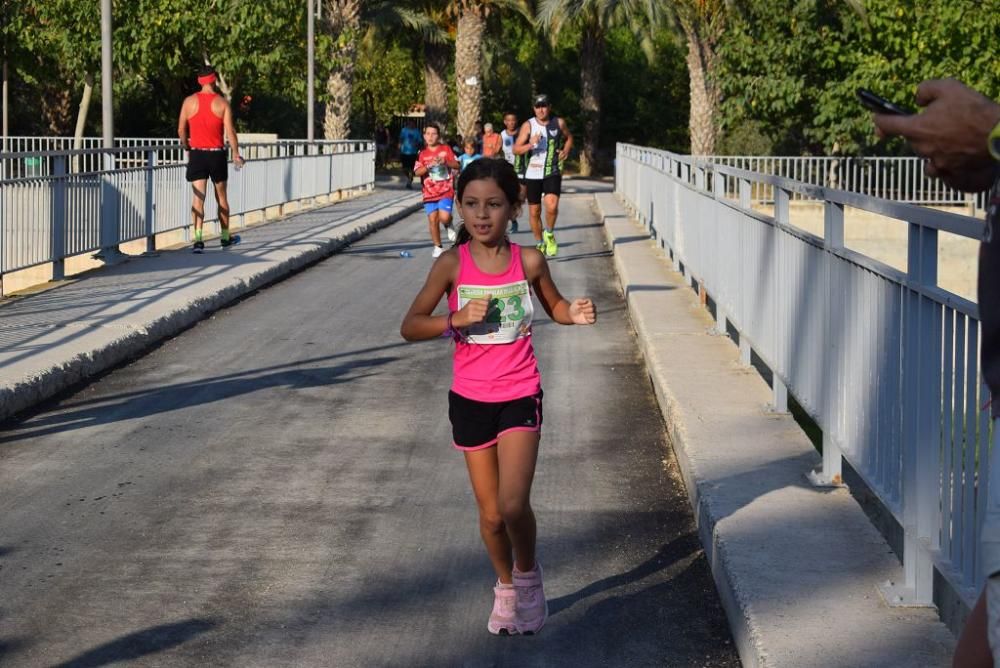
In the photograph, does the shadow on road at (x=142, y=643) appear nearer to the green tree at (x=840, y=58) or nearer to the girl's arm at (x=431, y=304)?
the girl's arm at (x=431, y=304)

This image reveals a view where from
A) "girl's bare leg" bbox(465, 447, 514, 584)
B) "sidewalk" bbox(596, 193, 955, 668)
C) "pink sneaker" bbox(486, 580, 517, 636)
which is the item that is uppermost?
"girl's bare leg" bbox(465, 447, 514, 584)

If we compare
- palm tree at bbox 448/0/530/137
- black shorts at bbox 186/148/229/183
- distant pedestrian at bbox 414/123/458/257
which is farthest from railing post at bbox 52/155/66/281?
palm tree at bbox 448/0/530/137

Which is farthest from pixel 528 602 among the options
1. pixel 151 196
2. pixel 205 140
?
pixel 151 196

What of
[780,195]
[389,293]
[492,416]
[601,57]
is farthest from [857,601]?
[601,57]

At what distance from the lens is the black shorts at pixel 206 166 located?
1839 centimetres

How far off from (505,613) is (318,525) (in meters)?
1.66

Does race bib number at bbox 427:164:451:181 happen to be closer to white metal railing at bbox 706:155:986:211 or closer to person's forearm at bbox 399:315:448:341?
white metal railing at bbox 706:155:986:211

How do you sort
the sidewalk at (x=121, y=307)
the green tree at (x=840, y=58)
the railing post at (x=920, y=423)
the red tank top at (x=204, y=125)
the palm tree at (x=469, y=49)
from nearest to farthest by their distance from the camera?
the railing post at (x=920, y=423), the sidewalk at (x=121, y=307), the red tank top at (x=204, y=125), the green tree at (x=840, y=58), the palm tree at (x=469, y=49)

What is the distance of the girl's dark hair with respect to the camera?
5.26 m

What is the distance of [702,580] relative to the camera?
20.0ft

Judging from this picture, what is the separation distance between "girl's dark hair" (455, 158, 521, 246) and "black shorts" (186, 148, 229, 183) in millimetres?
13432

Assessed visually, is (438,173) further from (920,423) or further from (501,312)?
(920,423)

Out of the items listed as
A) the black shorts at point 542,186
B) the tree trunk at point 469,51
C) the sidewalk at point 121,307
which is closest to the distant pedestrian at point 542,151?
the black shorts at point 542,186

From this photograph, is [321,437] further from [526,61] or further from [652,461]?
[526,61]
